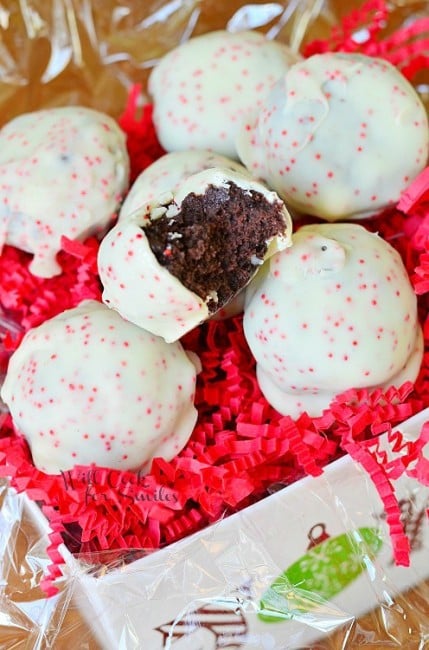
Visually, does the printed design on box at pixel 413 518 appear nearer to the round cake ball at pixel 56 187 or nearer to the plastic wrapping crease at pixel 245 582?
the plastic wrapping crease at pixel 245 582

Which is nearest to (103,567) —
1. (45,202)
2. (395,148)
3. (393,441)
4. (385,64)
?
(393,441)

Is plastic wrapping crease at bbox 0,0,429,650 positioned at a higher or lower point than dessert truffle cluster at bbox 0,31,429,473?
lower

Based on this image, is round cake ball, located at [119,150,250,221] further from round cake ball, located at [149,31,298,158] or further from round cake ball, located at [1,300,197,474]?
round cake ball, located at [1,300,197,474]

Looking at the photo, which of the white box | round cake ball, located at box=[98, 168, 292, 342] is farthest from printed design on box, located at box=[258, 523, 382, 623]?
round cake ball, located at box=[98, 168, 292, 342]

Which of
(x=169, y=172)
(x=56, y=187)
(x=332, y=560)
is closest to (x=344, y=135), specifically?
(x=169, y=172)

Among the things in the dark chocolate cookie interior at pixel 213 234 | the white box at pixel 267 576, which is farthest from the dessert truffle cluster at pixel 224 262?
the white box at pixel 267 576
